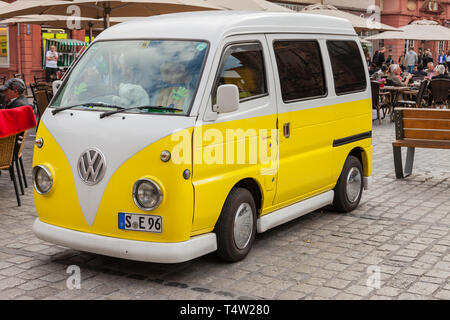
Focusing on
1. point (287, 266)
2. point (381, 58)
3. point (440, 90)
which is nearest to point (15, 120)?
point (287, 266)

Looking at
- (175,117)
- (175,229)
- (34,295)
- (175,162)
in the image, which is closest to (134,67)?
(175,117)

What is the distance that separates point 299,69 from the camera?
21.5ft

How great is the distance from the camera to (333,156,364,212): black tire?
750cm

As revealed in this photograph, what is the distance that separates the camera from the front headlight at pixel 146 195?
498 centimetres

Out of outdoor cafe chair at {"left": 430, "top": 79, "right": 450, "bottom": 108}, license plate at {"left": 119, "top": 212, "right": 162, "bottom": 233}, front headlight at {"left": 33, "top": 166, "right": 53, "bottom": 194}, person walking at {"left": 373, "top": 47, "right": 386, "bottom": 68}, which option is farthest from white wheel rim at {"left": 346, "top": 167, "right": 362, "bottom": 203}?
person walking at {"left": 373, "top": 47, "right": 386, "bottom": 68}

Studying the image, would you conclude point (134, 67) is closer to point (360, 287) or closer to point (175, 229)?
point (175, 229)

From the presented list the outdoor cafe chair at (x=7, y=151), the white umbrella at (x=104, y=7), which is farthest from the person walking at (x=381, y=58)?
the outdoor cafe chair at (x=7, y=151)

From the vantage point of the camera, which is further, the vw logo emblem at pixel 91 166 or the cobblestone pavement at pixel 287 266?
the vw logo emblem at pixel 91 166

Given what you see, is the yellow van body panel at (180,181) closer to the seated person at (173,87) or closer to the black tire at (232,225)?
the black tire at (232,225)

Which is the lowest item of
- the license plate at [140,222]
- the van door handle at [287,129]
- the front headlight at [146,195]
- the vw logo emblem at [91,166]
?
the license plate at [140,222]

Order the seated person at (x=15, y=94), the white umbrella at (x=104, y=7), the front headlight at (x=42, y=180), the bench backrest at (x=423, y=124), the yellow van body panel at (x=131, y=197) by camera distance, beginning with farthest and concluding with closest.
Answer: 1. the white umbrella at (x=104, y=7)
2. the bench backrest at (x=423, y=124)
3. the seated person at (x=15, y=94)
4. the front headlight at (x=42, y=180)
5. the yellow van body panel at (x=131, y=197)

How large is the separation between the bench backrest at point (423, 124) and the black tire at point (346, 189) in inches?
92.4

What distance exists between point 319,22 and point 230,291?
11.0ft

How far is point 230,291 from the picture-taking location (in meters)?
5.04
